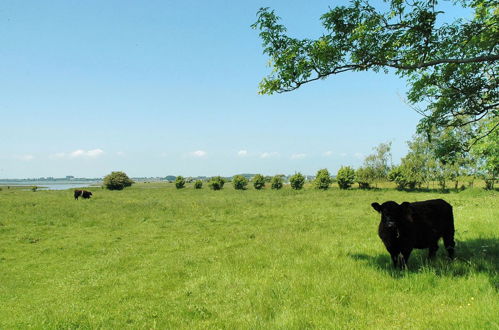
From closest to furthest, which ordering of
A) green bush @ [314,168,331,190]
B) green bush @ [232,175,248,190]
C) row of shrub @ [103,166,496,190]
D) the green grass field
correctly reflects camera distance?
1. the green grass field
2. row of shrub @ [103,166,496,190]
3. green bush @ [314,168,331,190]
4. green bush @ [232,175,248,190]

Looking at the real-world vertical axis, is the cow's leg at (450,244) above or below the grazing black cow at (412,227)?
below

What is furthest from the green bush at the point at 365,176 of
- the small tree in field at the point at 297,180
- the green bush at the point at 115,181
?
the green bush at the point at 115,181

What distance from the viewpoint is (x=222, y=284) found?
7777 mm

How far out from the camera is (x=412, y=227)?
24.2 feet

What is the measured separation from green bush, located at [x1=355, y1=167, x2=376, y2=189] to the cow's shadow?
48575 millimetres

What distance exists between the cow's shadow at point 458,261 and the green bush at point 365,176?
159ft

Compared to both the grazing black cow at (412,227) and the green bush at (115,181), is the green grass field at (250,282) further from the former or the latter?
the green bush at (115,181)

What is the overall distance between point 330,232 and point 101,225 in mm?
15107

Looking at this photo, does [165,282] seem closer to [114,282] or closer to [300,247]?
[114,282]

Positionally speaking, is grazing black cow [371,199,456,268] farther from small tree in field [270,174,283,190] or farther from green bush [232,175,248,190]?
green bush [232,175,248,190]

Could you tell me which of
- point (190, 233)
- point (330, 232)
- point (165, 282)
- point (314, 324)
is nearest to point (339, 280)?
point (314, 324)

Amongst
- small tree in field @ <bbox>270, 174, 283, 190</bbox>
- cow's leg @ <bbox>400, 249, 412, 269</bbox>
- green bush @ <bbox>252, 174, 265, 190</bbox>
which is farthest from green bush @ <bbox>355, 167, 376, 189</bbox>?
cow's leg @ <bbox>400, 249, 412, 269</bbox>

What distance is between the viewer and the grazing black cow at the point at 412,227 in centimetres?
712

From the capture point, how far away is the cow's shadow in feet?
22.7
